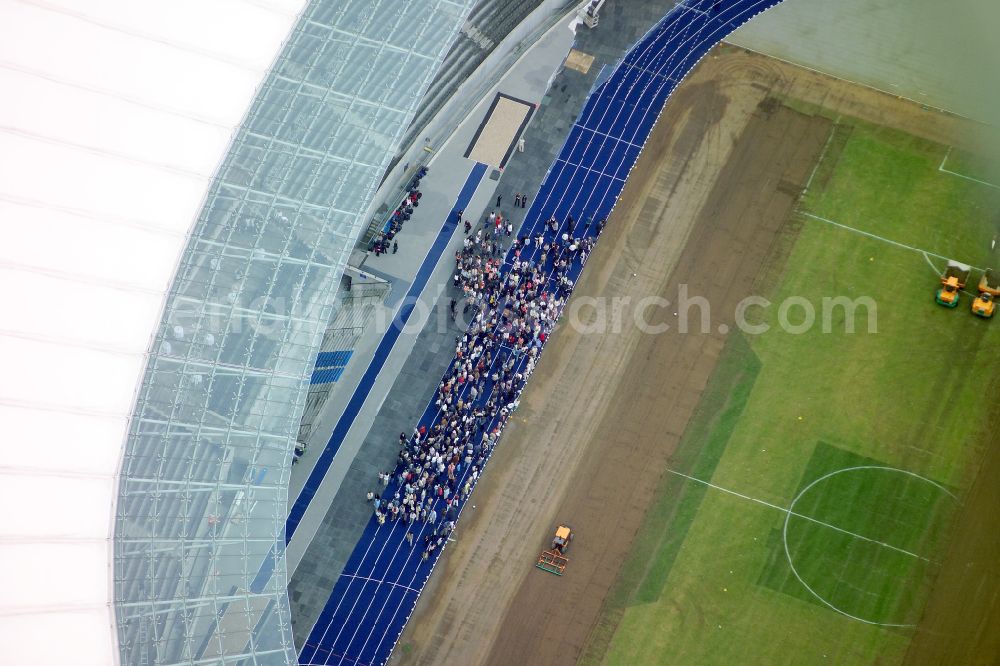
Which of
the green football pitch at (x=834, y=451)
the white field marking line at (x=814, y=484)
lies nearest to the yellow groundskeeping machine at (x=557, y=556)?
the green football pitch at (x=834, y=451)

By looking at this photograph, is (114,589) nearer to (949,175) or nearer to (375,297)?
(375,297)

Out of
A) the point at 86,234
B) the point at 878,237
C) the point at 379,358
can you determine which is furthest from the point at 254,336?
the point at 878,237

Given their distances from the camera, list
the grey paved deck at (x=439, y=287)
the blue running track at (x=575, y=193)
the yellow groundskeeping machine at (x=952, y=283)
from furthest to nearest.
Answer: the yellow groundskeeping machine at (x=952, y=283)
the grey paved deck at (x=439, y=287)
the blue running track at (x=575, y=193)

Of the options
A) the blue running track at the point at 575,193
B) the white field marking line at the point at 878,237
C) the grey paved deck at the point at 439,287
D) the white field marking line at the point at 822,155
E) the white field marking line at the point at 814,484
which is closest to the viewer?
the white field marking line at the point at 814,484

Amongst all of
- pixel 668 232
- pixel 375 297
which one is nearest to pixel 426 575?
pixel 375 297

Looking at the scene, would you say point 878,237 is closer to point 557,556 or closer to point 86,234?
point 557,556

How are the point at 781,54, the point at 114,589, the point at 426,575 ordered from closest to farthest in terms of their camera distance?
the point at 114,589, the point at 426,575, the point at 781,54

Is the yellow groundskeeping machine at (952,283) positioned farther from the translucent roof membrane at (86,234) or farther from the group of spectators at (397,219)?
the translucent roof membrane at (86,234)

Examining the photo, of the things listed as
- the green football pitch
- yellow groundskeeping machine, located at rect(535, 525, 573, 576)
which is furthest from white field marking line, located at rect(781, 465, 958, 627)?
yellow groundskeeping machine, located at rect(535, 525, 573, 576)
